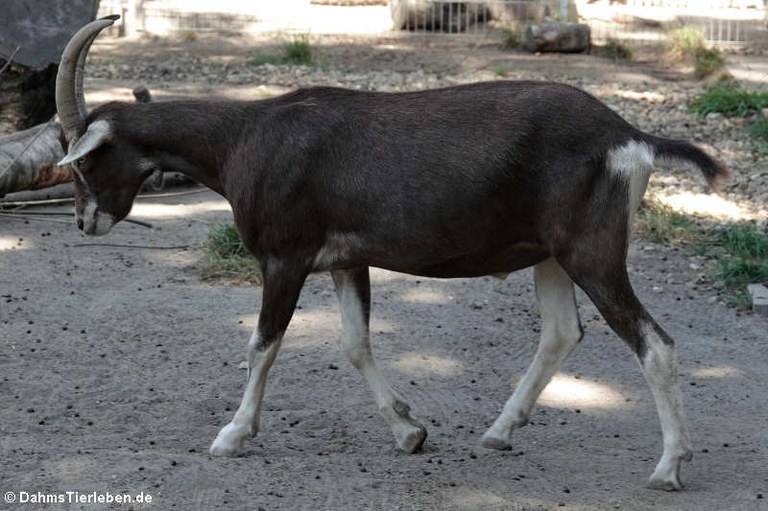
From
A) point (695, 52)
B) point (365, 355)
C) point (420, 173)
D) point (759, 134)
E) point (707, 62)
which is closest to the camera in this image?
point (420, 173)

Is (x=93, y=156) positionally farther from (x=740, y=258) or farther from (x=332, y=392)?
(x=740, y=258)

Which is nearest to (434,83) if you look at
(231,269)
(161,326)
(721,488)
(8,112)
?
(8,112)

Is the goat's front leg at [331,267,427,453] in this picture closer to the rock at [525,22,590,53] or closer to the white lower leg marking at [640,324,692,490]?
the white lower leg marking at [640,324,692,490]

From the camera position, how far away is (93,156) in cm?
620

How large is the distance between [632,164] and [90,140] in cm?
246

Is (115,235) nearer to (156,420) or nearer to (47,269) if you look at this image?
(47,269)

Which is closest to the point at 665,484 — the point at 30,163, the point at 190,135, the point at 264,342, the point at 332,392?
the point at 264,342

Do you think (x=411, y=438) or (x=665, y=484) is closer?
(x=665, y=484)

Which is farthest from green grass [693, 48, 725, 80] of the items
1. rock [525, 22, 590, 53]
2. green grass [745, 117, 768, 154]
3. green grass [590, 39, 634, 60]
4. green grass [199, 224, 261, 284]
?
green grass [199, 224, 261, 284]

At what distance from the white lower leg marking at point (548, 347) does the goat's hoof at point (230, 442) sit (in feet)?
3.83

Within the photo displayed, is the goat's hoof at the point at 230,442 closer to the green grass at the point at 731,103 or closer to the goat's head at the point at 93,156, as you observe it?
the goat's head at the point at 93,156

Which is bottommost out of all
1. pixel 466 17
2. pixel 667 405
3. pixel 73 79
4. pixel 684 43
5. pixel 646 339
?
pixel 667 405

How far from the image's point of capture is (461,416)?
682cm

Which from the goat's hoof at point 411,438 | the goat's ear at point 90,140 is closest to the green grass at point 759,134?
the goat's hoof at point 411,438
